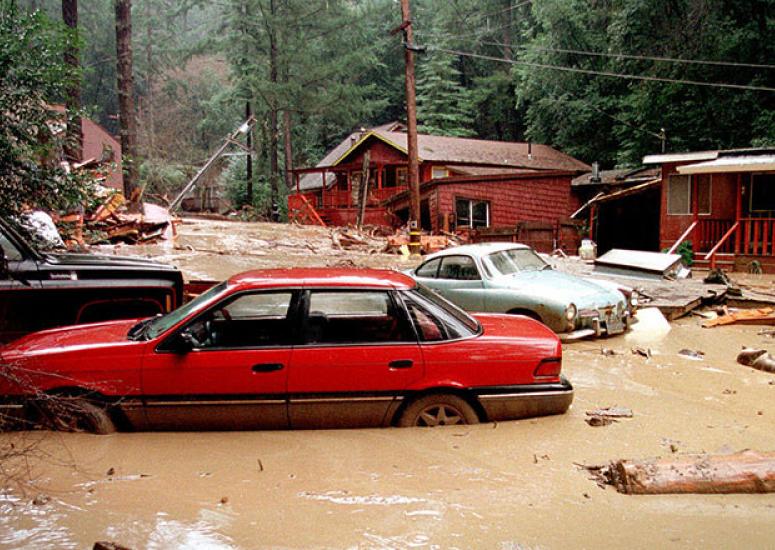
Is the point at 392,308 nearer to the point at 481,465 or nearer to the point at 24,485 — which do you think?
the point at 481,465

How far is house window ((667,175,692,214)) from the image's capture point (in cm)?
1969

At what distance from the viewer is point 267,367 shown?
5.11m

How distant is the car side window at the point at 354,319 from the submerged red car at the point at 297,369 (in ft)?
0.04

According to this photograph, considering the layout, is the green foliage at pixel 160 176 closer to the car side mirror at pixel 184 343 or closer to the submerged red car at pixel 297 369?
the submerged red car at pixel 297 369

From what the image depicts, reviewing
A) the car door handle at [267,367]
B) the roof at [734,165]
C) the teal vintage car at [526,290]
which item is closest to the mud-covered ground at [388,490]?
the car door handle at [267,367]

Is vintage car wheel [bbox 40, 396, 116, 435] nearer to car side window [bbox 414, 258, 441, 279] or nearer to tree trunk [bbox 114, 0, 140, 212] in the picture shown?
car side window [bbox 414, 258, 441, 279]

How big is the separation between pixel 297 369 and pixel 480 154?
3080 centimetres

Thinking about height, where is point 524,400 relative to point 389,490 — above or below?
above

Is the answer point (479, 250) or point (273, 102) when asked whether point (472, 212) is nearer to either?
point (479, 250)

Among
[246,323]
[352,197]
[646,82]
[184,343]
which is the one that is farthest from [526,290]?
[352,197]

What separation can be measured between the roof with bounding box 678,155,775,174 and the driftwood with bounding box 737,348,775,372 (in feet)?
34.2

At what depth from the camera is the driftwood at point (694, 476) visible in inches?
164

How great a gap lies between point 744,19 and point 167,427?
3130 centimetres

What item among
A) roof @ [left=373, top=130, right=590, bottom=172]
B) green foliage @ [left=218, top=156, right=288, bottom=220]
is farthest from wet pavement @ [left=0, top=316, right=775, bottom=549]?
green foliage @ [left=218, top=156, right=288, bottom=220]
